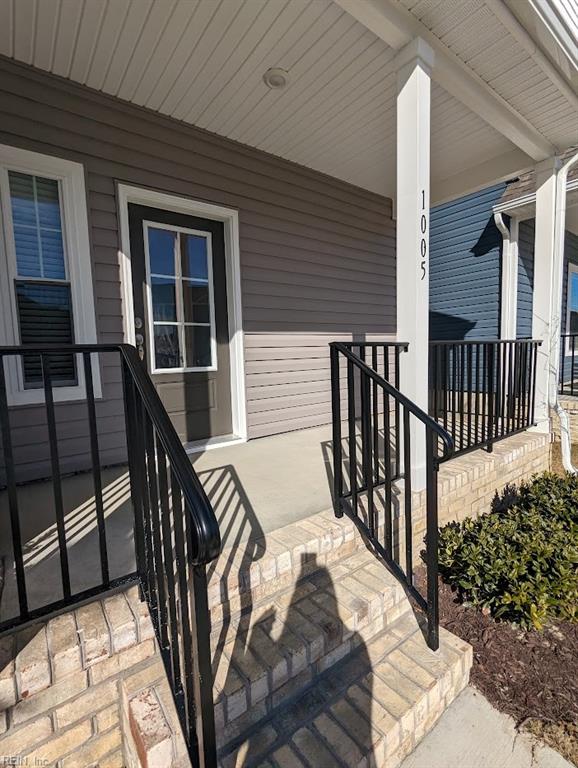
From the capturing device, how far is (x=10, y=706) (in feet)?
3.64

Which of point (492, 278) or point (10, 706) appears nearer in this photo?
point (10, 706)

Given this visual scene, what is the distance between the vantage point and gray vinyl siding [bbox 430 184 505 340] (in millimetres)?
5891

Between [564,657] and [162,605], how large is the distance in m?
1.75

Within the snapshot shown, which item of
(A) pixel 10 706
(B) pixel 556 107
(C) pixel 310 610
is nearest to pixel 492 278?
(B) pixel 556 107

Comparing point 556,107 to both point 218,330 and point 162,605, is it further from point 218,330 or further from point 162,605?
point 162,605

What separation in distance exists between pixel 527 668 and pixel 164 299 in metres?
3.12

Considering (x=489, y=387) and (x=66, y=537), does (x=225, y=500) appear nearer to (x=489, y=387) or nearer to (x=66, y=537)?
(x=66, y=537)

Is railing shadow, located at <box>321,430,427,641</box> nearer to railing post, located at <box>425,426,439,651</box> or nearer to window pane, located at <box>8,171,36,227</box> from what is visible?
railing post, located at <box>425,426,439,651</box>

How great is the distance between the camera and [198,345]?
11.1 ft

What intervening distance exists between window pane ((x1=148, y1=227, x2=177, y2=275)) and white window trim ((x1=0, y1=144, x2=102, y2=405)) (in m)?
0.50

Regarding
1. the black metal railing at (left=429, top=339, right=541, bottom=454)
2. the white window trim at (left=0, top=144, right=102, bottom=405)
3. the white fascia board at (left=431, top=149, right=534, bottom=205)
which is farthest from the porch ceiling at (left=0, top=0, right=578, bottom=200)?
the black metal railing at (left=429, top=339, right=541, bottom=454)

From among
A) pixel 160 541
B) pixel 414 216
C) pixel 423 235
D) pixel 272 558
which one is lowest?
pixel 272 558

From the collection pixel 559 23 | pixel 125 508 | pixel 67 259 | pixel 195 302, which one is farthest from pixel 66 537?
pixel 559 23

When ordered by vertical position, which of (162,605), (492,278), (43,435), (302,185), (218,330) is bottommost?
(162,605)
